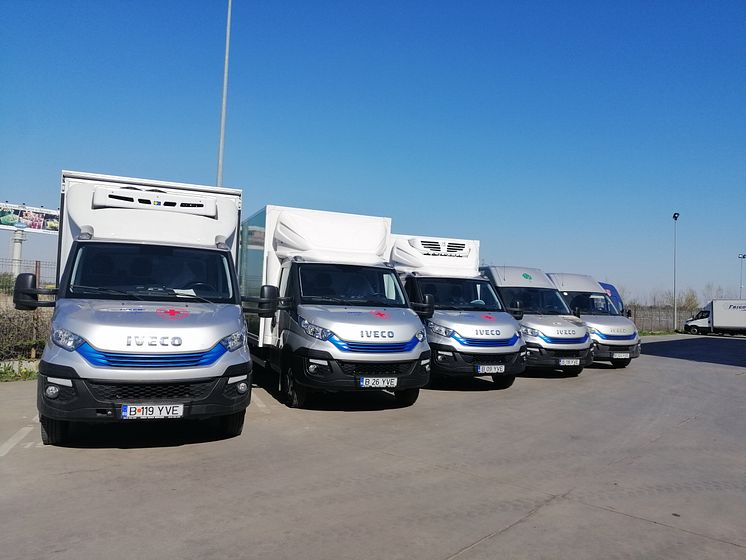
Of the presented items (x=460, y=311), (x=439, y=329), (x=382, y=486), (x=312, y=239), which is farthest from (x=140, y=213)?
(x=460, y=311)

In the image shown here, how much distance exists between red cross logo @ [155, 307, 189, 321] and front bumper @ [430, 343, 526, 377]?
5408 mm

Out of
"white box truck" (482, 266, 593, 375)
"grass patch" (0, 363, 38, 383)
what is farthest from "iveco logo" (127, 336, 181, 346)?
"white box truck" (482, 266, 593, 375)

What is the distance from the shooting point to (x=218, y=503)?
5.12m

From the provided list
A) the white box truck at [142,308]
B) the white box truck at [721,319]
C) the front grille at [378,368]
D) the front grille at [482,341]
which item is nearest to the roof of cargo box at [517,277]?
the front grille at [482,341]

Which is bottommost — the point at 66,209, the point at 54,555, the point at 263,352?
Result: the point at 54,555

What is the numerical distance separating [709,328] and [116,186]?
49.6m

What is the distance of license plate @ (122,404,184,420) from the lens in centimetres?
616

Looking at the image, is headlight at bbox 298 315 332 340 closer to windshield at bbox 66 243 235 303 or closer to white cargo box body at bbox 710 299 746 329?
windshield at bbox 66 243 235 303

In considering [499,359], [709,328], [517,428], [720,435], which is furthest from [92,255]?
[709,328]

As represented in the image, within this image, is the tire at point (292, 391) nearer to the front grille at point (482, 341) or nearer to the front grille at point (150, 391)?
the front grille at point (150, 391)

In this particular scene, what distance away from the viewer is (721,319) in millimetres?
48094

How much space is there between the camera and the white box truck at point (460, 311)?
11.0 m

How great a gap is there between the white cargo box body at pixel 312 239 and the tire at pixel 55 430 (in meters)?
3.79

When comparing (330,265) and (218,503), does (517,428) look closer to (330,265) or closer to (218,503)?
(330,265)
